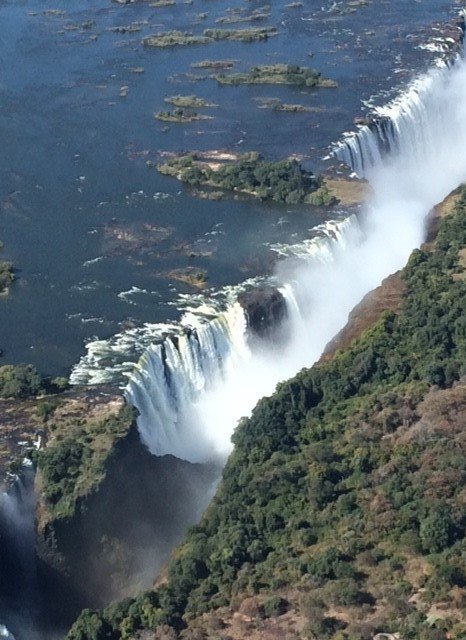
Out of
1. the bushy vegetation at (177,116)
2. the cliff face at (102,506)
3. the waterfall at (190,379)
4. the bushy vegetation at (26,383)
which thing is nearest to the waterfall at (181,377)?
the waterfall at (190,379)

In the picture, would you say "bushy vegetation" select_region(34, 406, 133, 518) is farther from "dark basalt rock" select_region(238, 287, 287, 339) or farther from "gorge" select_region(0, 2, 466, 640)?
"dark basalt rock" select_region(238, 287, 287, 339)

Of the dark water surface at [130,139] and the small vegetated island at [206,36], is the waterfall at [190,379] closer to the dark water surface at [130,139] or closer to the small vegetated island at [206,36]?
the dark water surface at [130,139]

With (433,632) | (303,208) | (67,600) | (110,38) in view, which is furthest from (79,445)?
(110,38)

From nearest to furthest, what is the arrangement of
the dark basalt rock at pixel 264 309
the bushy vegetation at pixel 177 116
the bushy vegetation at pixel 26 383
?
1. the bushy vegetation at pixel 26 383
2. the dark basalt rock at pixel 264 309
3. the bushy vegetation at pixel 177 116

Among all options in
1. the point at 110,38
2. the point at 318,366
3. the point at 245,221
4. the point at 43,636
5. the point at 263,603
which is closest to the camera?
the point at 263,603

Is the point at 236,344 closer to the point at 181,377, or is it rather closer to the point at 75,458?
the point at 181,377

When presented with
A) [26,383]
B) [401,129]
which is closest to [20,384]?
[26,383]

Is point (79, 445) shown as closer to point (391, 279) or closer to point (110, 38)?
point (391, 279)
